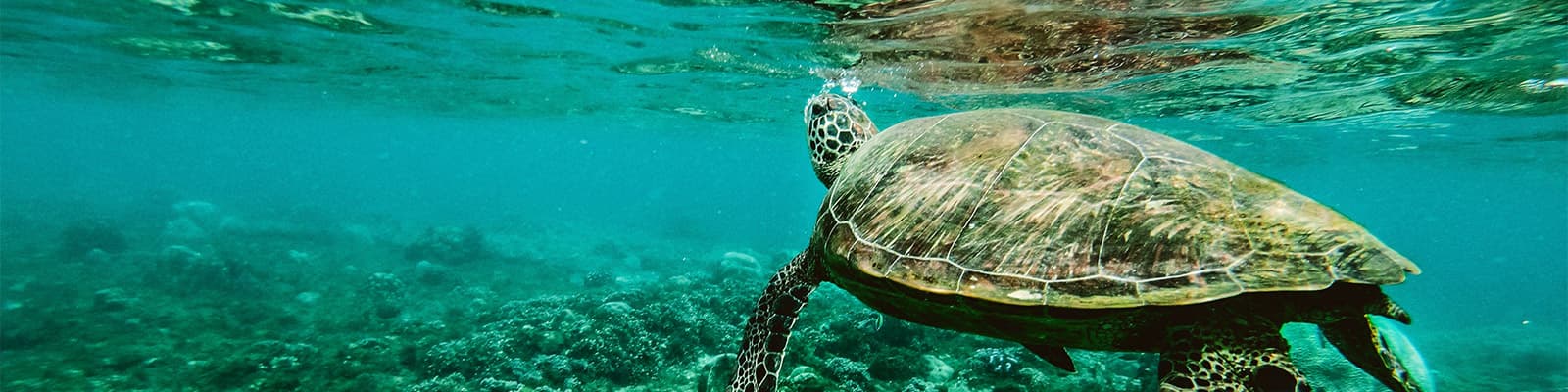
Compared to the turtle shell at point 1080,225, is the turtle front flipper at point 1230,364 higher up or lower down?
lower down

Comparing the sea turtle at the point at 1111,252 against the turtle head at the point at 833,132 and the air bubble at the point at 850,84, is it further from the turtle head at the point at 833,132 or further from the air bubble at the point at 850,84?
the air bubble at the point at 850,84

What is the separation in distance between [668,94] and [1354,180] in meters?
42.9

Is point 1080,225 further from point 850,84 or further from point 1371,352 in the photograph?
point 850,84

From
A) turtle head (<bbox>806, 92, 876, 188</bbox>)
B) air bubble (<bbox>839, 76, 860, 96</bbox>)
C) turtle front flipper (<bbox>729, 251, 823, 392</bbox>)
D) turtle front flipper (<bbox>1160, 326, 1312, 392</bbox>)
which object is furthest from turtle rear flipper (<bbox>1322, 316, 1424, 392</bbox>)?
air bubble (<bbox>839, 76, 860, 96</bbox>)

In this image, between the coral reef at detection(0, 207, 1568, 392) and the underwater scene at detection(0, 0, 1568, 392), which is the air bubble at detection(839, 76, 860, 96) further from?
the coral reef at detection(0, 207, 1568, 392)

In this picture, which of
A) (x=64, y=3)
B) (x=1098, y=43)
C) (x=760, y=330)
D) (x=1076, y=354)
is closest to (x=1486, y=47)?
(x=1098, y=43)

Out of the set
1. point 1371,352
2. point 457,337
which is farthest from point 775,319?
point 457,337

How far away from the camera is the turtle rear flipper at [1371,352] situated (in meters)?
2.88

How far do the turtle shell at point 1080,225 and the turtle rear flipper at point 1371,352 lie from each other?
382 mm

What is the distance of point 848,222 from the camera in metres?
3.86

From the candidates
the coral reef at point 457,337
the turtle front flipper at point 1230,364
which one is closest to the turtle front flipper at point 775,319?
the coral reef at point 457,337

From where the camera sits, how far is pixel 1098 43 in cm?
1027

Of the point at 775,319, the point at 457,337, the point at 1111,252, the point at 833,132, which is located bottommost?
the point at 457,337

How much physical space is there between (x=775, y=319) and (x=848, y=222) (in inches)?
39.4
